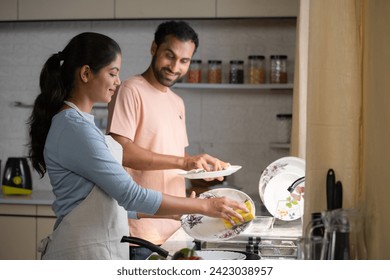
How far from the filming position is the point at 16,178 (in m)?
2.49

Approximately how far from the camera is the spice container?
8.65ft

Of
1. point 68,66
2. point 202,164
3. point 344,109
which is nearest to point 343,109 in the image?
point 344,109

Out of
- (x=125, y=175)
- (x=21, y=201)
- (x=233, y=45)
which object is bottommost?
(x=21, y=201)

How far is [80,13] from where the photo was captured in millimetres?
2559

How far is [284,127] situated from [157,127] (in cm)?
97

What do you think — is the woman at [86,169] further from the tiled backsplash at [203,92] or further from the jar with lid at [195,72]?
the tiled backsplash at [203,92]

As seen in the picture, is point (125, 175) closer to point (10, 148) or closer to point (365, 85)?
point (365, 85)

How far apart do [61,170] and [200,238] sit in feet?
0.94

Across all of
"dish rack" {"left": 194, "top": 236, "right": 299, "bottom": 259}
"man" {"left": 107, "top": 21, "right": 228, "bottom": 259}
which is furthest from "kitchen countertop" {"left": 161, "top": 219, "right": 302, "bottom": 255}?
"man" {"left": 107, "top": 21, "right": 228, "bottom": 259}

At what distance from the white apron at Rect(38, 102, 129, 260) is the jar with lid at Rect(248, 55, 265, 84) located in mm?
1403

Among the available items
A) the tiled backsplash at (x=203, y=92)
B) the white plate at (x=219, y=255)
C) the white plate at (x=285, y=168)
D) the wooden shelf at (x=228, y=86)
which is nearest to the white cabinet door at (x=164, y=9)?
the tiled backsplash at (x=203, y=92)

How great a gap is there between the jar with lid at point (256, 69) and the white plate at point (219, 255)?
1.47 meters

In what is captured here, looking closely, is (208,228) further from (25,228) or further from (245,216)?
(25,228)
